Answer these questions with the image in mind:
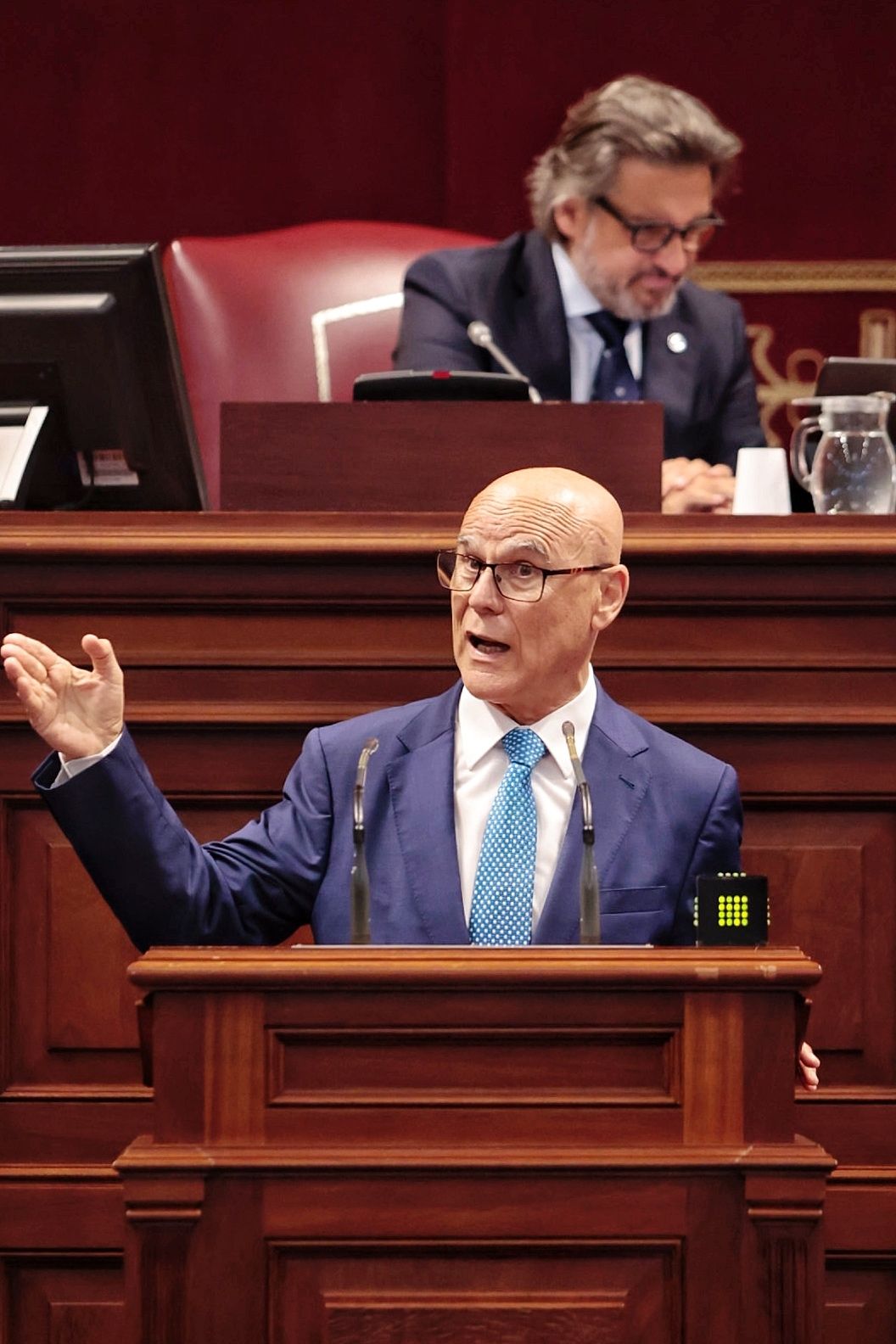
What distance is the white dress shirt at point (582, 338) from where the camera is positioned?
10.8ft

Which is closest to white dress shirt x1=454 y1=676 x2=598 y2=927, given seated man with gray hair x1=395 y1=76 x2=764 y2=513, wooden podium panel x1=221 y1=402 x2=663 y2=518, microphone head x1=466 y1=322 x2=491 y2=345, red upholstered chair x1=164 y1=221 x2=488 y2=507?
wooden podium panel x1=221 y1=402 x2=663 y2=518

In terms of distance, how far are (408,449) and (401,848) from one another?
562 mm

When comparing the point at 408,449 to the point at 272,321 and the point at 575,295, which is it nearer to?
the point at 575,295

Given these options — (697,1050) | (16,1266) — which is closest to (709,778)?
(697,1050)

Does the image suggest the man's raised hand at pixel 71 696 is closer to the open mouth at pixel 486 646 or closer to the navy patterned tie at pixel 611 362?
the open mouth at pixel 486 646

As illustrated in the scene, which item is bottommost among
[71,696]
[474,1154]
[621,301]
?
[474,1154]

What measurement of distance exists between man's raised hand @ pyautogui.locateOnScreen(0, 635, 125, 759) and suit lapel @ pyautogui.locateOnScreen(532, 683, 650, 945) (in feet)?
1.54

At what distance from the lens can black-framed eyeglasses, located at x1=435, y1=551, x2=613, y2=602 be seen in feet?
6.68

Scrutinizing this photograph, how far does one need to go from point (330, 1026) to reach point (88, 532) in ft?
2.90

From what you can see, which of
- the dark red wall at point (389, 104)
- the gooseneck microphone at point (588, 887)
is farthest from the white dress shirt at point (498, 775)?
the dark red wall at point (389, 104)

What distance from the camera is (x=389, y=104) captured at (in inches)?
172

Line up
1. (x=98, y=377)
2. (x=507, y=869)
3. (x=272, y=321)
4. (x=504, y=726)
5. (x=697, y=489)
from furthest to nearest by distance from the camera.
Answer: (x=272, y=321), (x=697, y=489), (x=98, y=377), (x=504, y=726), (x=507, y=869)

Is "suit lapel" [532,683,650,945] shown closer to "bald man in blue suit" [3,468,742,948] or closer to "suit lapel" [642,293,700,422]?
"bald man in blue suit" [3,468,742,948]

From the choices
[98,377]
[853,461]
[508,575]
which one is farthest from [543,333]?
[508,575]
